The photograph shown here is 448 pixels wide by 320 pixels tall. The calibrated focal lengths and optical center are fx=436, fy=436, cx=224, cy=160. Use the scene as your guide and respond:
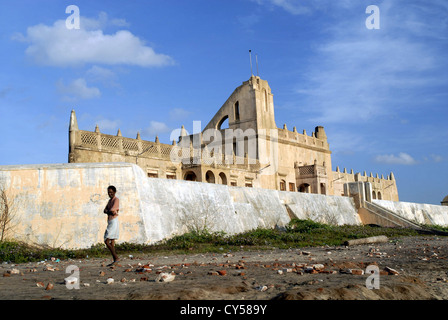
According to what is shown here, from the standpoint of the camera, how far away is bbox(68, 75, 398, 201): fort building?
88.0 ft

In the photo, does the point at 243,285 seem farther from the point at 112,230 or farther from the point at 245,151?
the point at 245,151

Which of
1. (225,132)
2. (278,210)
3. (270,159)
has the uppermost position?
(225,132)

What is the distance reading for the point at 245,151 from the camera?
35844 millimetres

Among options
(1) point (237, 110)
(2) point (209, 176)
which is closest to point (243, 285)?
(2) point (209, 176)

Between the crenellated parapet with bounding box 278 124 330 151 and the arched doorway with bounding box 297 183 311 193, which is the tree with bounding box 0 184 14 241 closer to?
the crenellated parapet with bounding box 278 124 330 151

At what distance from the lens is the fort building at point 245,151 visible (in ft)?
88.0

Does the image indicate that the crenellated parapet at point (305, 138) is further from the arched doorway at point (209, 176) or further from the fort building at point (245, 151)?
the arched doorway at point (209, 176)

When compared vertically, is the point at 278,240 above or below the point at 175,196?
below

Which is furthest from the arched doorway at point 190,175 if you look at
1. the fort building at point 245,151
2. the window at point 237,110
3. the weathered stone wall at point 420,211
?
the weathered stone wall at point 420,211
